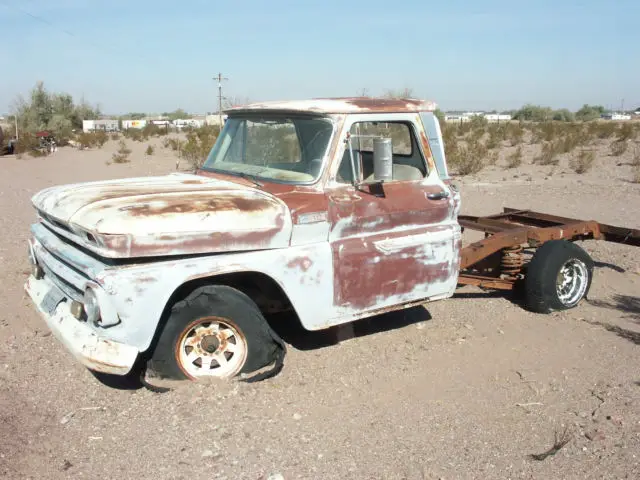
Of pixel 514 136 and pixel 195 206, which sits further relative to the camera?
pixel 514 136

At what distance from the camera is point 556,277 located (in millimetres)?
5859

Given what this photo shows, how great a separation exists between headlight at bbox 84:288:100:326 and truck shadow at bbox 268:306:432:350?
6.07 ft

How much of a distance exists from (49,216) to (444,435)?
2.96 m

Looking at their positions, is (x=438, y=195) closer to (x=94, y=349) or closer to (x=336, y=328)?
(x=336, y=328)

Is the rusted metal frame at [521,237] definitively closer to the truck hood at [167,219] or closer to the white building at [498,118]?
the truck hood at [167,219]

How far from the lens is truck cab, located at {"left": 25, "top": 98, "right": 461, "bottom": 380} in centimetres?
370

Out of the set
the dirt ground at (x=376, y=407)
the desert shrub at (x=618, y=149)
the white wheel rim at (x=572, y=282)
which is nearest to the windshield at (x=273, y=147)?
the dirt ground at (x=376, y=407)

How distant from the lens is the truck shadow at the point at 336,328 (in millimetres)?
5234

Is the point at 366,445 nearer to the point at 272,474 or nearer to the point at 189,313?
the point at 272,474

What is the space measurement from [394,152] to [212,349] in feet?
7.72

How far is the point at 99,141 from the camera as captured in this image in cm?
3566

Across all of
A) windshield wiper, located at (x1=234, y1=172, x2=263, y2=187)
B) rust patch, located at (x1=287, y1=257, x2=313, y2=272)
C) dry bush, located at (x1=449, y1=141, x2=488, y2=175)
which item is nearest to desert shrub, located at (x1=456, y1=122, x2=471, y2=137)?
dry bush, located at (x1=449, y1=141, x2=488, y2=175)

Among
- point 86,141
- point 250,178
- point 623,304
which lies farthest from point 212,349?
point 86,141

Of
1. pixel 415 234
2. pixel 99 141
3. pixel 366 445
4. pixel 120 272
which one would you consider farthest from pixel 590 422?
pixel 99 141
